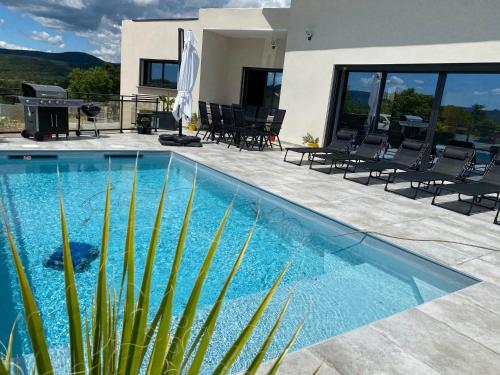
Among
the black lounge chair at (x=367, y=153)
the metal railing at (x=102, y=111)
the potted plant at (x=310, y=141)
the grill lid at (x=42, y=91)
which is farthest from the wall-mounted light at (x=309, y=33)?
the grill lid at (x=42, y=91)

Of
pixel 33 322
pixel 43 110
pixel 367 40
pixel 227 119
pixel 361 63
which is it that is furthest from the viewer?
pixel 227 119

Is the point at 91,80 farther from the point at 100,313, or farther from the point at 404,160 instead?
the point at 100,313

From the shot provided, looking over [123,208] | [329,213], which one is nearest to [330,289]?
[329,213]

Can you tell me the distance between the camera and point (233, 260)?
466 cm

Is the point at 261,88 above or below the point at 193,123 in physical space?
above

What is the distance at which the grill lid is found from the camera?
9.14 metres

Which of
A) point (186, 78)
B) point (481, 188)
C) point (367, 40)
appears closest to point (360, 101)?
point (367, 40)

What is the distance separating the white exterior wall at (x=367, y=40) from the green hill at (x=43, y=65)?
33.2 metres

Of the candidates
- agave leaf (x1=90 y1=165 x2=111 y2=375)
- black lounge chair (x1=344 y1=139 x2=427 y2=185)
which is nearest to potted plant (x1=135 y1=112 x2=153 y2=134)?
black lounge chair (x1=344 y1=139 x2=427 y2=185)

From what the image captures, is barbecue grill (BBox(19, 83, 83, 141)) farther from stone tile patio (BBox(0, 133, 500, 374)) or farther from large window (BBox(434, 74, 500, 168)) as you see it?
large window (BBox(434, 74, 500, 168))

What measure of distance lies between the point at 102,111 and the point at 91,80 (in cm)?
4242

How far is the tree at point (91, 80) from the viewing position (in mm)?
48188

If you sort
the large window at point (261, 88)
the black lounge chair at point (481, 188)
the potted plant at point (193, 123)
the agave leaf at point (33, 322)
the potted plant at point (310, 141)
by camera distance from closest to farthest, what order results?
the agave leaf at point (33, 322) → the black lounge chair at point (481, 188) → the potted plant at point (310, 141) → the potted plant at point (193, 123) → the large window at point (261, 88)

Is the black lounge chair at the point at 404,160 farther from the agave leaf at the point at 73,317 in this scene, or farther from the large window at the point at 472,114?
the agave leaf at the point at 73,317
